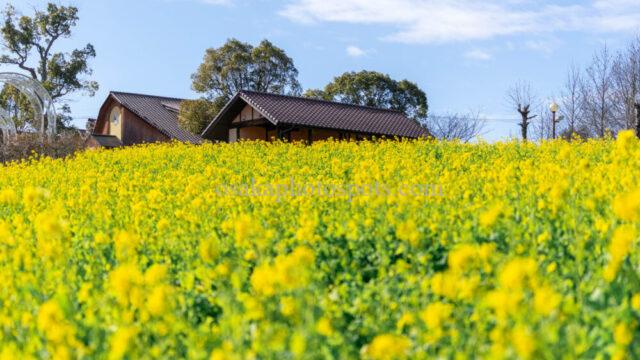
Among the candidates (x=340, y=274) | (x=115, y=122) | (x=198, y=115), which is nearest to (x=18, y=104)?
(x=115, y=122)

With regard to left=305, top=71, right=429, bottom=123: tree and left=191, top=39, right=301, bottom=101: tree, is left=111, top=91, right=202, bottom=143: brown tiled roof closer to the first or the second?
left=191, top=39, right=301, bottom=101: tree

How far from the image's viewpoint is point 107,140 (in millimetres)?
35469

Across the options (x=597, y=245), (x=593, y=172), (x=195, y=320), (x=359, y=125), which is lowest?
(x=195, y=320)

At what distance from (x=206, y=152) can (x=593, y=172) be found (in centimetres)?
967

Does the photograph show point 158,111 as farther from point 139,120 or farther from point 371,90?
point 371,90

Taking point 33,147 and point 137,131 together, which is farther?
point 137,131

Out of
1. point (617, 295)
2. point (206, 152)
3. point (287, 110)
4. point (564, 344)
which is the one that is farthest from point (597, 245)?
point (287, 110)

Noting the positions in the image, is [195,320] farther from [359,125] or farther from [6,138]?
[359,125]

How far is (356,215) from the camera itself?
17.1 feet

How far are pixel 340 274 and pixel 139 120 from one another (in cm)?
3231

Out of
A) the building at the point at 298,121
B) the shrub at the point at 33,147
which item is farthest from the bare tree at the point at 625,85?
the shrub at the point at 33,147

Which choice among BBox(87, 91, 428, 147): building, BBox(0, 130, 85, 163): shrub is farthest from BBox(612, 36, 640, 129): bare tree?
BBox(0, 130, 85, 163): shrub

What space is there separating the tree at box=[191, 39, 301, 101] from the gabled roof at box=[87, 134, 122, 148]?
578cm

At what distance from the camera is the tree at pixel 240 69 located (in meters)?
33.1
